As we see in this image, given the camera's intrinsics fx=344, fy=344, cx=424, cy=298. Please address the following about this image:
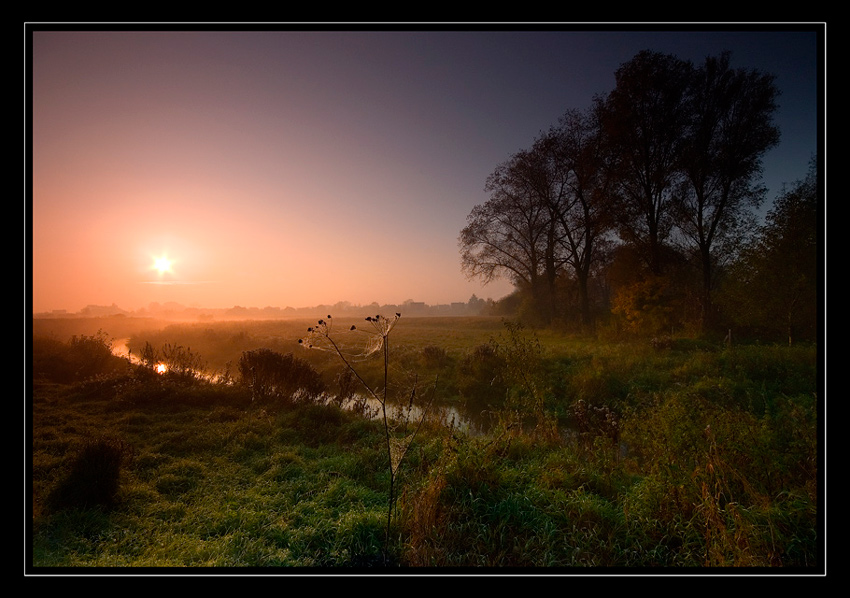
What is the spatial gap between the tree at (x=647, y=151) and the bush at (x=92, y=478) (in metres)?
8.95

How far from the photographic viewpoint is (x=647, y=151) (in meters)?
7.22

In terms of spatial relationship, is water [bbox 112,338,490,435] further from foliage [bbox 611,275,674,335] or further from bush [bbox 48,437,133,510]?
foliage [bbox 611,275,674,335]

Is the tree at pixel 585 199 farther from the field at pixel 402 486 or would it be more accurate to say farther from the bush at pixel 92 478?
the bush at pixel 92 478

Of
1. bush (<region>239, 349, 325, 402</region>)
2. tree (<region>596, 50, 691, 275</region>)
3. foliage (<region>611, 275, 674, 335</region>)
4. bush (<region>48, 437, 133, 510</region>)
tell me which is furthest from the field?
tree (<region>596, 50, 691, 275</region>)

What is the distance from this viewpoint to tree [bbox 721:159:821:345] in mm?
6598

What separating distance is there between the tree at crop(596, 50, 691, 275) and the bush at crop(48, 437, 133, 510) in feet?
29.4

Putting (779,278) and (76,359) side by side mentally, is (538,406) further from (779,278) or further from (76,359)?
(76,359)

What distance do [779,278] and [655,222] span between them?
305 cm

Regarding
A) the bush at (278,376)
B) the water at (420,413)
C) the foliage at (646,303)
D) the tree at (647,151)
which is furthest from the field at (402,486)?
the tree at (647,151)

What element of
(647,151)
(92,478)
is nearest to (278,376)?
(92,478)

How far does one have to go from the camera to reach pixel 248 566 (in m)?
2.56
